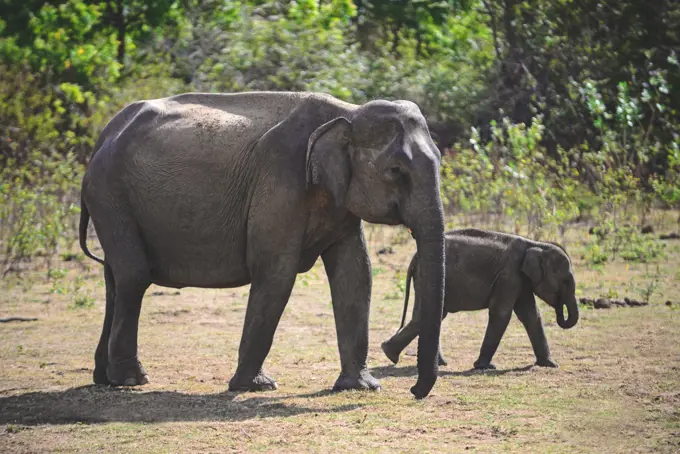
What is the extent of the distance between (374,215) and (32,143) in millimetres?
11693

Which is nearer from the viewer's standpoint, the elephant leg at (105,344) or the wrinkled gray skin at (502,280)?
the elephant leg at (105,344)

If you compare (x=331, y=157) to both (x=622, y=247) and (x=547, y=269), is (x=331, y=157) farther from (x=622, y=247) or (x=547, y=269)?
(x=622, y=247)

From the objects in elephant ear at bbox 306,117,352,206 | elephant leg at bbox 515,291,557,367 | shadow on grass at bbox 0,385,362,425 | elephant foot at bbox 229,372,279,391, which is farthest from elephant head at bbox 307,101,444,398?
elephant leg at bbox 515,291,557,367

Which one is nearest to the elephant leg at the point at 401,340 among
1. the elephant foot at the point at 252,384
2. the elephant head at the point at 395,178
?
the elephant foot at the point at 252,384

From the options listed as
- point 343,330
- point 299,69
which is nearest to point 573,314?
point 343,330

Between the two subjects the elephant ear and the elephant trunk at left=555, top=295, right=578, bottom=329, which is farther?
the elephant trunk at left=555, top=295, right=578, bottom=329

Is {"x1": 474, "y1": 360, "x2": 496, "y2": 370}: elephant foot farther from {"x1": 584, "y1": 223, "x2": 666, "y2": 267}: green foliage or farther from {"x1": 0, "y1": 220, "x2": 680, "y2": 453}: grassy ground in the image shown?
{"x1": 584, "y1": 223, "x2": 666, "y2": 267}: green foliage

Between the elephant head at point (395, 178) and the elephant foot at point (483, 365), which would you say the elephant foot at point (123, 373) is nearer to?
the elephant head at point (395, 178)

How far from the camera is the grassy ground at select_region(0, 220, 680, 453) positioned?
697 centimetres

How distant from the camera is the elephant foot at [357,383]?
8.46 m

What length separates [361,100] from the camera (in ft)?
81.1

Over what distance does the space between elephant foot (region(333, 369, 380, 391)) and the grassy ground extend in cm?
14

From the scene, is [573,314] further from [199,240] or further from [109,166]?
[109,166]

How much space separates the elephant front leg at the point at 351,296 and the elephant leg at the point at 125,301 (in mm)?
1426
